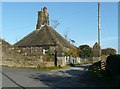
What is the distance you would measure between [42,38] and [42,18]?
225 inches

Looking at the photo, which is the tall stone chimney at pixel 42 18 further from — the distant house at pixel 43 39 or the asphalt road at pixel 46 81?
the asphalt road at pixel 46 81

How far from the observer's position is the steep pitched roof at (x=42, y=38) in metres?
49.2

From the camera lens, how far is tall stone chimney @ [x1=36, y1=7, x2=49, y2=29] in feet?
177

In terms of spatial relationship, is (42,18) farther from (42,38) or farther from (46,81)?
(46,81)

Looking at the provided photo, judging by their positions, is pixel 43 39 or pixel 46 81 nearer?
pixel 46 81

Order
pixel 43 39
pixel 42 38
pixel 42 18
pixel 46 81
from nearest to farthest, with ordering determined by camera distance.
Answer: pixel 46 81 → pixel 43 39 → pixel 42 38 → pixel 42 18

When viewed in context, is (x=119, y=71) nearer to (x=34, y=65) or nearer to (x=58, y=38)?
(x=34, y=65)

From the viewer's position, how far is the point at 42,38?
166 feet

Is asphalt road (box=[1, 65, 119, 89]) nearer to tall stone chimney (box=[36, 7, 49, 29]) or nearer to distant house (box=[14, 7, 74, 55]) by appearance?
distant house (box=[14, 7, 74, 55])

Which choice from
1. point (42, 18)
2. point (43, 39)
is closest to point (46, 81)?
point (43, 39)

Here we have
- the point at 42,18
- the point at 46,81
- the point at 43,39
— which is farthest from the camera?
the point at 42,18

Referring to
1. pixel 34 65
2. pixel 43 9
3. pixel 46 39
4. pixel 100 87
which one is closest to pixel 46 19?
pixel 43 9

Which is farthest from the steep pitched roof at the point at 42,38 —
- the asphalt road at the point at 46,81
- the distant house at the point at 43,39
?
the asphalt road at the point at 46,81

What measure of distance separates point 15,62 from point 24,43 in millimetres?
21556
